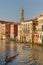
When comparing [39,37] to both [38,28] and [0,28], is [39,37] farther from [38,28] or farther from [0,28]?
[0,28]

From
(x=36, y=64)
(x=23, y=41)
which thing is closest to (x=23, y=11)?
(x=23, y=41)

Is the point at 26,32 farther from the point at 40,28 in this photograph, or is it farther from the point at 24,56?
the point at 24,56

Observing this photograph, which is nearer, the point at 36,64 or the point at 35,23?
the point at 36,64

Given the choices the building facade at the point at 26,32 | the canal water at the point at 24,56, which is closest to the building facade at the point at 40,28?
the building facade at the point at 26,32

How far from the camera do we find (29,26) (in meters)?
41.8

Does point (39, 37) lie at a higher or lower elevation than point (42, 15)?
lower

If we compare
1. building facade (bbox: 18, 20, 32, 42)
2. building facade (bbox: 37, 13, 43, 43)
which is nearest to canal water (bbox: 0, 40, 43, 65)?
building facade (bbox: 37, 13, 43, 43)

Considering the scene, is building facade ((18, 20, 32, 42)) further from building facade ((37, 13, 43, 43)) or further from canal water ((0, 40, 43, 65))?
canal water ((0, 40, 43, 65))

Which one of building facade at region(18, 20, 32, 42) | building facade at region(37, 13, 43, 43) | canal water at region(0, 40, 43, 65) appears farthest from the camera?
building facade at region(18, 20, 32, 42)

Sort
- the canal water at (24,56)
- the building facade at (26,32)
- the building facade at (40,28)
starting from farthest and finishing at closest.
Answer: the building facade at (26,32), the building facade at (40,28), the canal water at (24,56)

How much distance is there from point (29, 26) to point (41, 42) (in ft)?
22.2

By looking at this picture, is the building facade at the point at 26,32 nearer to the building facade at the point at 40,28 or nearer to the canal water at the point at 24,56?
the building facade at the point at 40,28

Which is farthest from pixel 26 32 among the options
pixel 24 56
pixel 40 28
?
pixel 24 56

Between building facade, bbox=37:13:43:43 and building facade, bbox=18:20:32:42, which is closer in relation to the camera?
building facade, bbox=37:13:43:43
